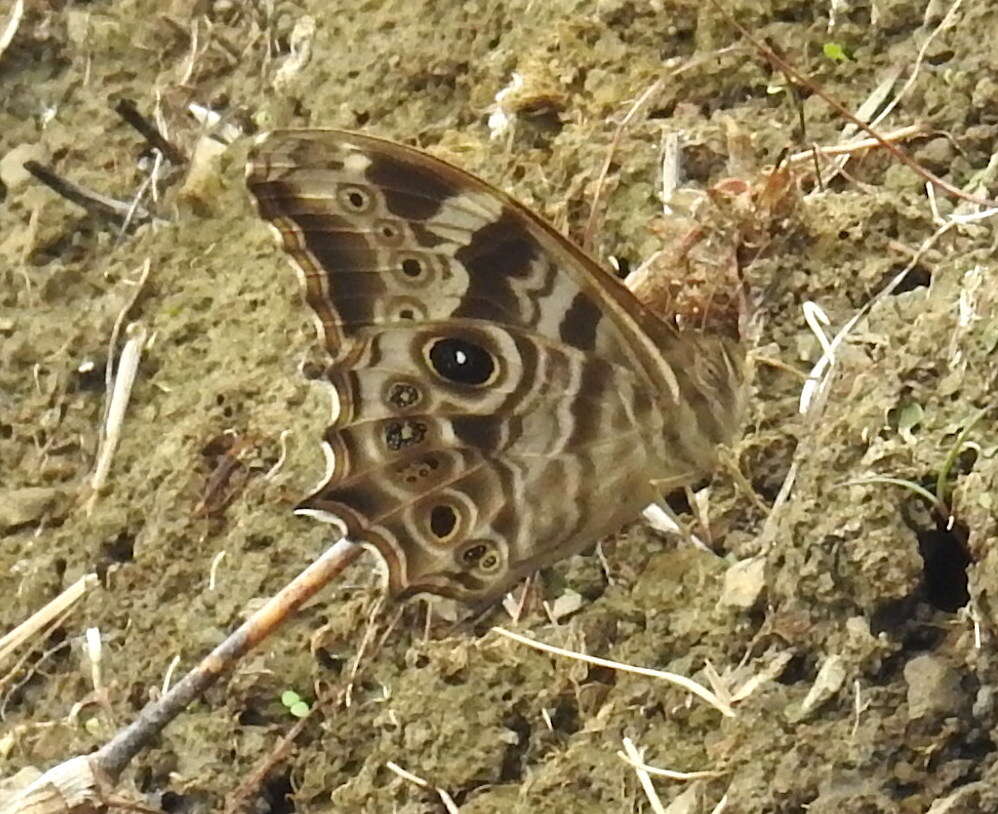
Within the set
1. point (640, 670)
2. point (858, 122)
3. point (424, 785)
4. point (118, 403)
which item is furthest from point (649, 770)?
point (118, 403)

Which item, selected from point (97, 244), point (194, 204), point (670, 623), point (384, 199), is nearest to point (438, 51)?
point (194, 204)

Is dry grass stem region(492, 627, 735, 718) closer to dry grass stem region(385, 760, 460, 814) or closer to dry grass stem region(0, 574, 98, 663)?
dry grass stem region(385, 760, 460, 814)

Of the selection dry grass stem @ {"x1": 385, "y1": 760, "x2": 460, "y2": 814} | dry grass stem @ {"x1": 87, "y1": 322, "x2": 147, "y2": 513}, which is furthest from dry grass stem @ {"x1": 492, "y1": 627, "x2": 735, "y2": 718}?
dry grass stem @ {"x1": 87, "y1": 322, "x2": 147, "y2": 513}

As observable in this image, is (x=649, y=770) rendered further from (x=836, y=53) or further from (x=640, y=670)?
(x=836, y=53)

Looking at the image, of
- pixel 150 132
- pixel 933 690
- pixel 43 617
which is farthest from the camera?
pixel 150 132

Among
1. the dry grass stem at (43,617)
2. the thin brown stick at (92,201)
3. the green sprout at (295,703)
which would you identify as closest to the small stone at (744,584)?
Answer: the green sprout at (295,703)

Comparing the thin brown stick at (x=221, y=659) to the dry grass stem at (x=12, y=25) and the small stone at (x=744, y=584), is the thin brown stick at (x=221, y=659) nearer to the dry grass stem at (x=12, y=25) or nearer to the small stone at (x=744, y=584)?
the small stone at (x=744, y=584)

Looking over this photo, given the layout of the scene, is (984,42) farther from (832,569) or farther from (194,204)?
(194,204)

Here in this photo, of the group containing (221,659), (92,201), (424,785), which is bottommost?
(424,785)
